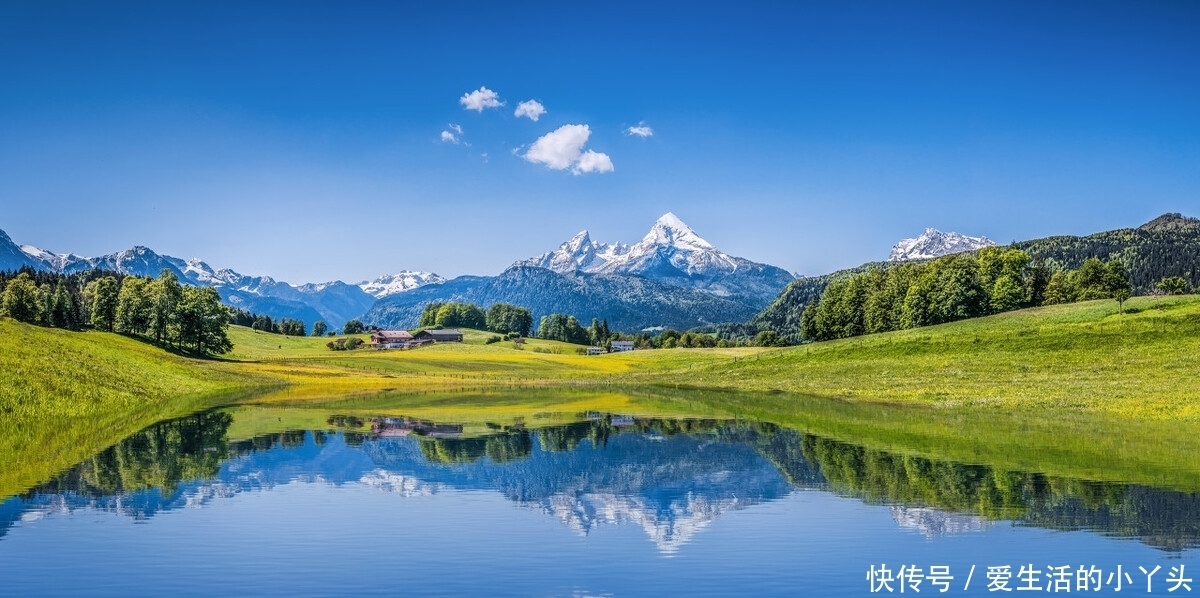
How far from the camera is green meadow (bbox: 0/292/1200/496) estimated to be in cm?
3556

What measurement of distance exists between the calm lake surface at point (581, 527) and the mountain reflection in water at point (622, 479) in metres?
0.15

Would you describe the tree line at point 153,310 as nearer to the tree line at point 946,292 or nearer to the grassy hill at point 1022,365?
the grassy hill at point 1022,365

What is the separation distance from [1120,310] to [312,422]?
87722 millimetres

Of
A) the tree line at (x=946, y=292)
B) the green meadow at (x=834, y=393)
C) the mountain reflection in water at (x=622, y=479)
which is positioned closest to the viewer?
the mountain reflection in water at (x=622, y=479)

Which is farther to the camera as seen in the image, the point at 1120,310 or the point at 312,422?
the point at 1120,310

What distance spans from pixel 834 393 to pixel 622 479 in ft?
144

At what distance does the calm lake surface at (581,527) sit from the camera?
16500mm

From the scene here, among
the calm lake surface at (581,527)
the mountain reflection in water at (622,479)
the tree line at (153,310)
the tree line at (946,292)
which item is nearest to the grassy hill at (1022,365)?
the tree line at (946,292)

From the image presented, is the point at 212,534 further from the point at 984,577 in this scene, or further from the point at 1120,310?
the point at 1120,310

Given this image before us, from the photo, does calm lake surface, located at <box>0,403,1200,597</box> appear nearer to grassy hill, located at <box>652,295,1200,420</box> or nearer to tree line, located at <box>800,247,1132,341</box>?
grassy hill, located at <box>652,295,1200,420</box>

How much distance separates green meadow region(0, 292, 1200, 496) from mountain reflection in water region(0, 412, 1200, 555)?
252cm

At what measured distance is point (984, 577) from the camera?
16.8 m

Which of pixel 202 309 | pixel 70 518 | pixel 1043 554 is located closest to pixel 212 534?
pixel 70 518

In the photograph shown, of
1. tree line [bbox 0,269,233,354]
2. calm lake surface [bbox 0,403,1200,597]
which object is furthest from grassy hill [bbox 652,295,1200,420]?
tree line [bbox 0,269,233,354]
